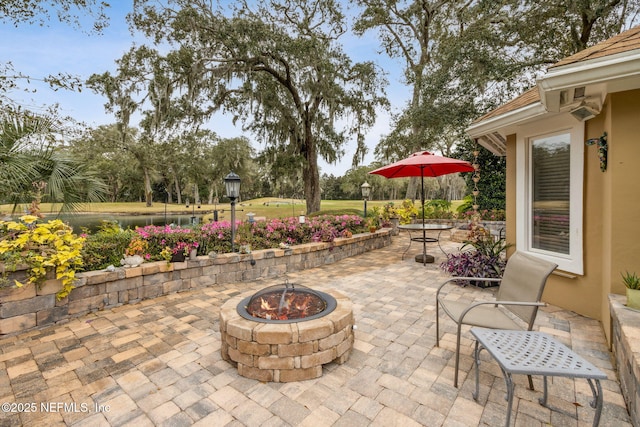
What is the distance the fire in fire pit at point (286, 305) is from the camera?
7.46ft

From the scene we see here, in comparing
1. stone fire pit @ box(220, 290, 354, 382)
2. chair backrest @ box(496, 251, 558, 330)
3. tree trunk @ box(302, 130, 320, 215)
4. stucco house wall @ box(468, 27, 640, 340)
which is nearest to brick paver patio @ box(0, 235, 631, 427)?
stone fire pit @ box(220, 290, 354, 382)

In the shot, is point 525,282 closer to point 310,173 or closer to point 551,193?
point 551,193

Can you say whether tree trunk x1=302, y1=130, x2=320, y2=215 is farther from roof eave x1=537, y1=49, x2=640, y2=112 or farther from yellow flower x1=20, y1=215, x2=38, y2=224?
roof eave x1=537, y1=49, x2=640, y2=112

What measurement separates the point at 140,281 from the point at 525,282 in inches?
167

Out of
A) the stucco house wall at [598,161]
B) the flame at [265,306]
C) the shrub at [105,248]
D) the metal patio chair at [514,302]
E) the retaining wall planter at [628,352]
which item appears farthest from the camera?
the shrub at [105,248]

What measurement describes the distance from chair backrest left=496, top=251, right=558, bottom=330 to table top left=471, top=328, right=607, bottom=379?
28 cm

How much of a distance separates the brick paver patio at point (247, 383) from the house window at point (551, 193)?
81cm

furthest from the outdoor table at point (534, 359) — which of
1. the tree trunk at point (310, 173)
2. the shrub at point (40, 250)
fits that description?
the tree trunk at point (310, 173)

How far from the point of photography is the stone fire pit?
2.04 m

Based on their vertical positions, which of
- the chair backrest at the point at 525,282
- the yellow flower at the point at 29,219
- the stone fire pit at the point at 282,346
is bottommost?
the stone fire pit at the point at 282,346

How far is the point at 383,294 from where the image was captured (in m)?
3.96

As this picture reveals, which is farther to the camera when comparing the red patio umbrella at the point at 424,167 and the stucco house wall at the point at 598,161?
the red patio umbrella at the point at 424,167

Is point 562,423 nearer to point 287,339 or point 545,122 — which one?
point 287,339

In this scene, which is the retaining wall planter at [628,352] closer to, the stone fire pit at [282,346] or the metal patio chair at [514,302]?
the metal patio chair at [514,302]
